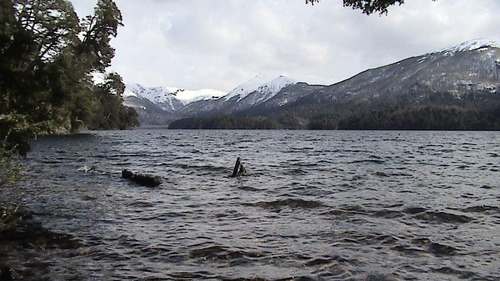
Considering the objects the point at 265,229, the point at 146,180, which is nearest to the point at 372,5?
the point at 265,229

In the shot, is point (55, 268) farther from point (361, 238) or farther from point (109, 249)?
point (361, 238)

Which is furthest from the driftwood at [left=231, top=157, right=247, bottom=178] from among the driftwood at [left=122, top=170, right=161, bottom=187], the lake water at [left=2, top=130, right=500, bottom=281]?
the driftwood at [left=122, top=170, right=161, bottom=187]

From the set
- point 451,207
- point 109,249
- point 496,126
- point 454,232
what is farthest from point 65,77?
point 496,126

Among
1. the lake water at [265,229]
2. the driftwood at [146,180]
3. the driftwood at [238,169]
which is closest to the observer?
the lake water at [265,229]

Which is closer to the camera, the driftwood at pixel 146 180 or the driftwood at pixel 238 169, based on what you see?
the driftwood at pixel 146 180

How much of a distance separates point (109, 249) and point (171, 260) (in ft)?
5.81

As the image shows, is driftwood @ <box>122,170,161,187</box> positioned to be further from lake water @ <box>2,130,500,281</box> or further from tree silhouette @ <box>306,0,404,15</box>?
tree silhouette @ <box>306,0,404,15</box>

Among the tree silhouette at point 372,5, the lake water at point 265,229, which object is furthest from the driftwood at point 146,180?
the tree silhouette at point 372,5

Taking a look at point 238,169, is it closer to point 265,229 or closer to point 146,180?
point 146,180

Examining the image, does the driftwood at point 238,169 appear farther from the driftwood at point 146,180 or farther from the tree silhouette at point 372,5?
the tree silhouette at point 372,5

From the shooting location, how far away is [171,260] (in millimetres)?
8539

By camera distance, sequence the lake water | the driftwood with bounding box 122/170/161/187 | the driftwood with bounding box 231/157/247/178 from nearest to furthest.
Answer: the lake water, the driftwood with bounding box 122/170/161/187, the driftwood with bounding box 231/157/247/178

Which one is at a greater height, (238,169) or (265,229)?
(238,169)

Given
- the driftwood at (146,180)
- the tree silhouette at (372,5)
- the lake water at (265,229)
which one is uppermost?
the tree silhouette at (372,5)
